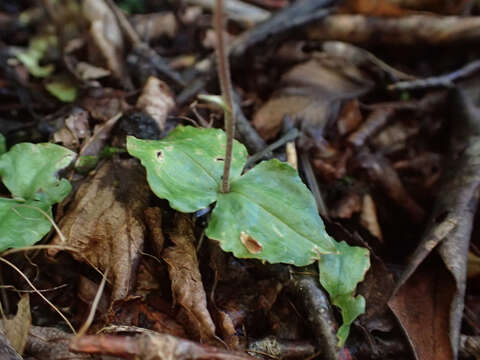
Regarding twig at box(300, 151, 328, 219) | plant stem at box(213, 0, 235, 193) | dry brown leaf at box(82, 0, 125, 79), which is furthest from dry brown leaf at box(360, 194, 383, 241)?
dry brown leaf at box(82, 0, 125, 79)

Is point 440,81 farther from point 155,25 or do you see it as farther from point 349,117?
point 155,25

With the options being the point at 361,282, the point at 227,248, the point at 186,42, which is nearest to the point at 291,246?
the point at 227,248

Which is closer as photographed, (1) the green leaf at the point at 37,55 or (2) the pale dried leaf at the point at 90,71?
(2) the pale dried leaf at the point at 90,71

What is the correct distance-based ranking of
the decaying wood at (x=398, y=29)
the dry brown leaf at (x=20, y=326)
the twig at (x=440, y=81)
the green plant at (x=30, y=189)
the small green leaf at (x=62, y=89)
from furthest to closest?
the decaying wood at (x=398, y=29) → the twig at (x=440, y=81) → the small green leaf at (x=62, y=89) → the green plant at (x=30, y=189) → the dry brown leaf at (x=20, y=326)

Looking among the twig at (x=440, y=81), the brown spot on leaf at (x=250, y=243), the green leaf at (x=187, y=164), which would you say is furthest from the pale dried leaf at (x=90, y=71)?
the twig at (x=440, y=81)

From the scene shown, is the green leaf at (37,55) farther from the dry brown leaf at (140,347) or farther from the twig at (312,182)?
the dry brown leaf at (140,347)

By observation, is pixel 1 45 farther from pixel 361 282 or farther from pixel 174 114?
pixel 361 282
